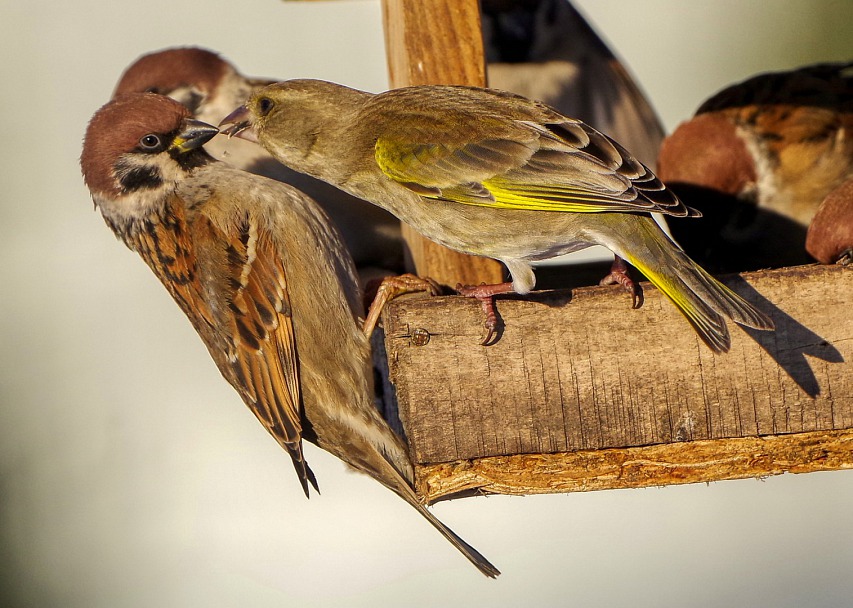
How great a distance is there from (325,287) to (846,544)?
142 inches

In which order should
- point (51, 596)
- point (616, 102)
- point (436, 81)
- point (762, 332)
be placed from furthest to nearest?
point (51, 596) → point (616, 102) → point (436, 81) → point (762, 332)

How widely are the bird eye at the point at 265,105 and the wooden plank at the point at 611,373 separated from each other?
0.68 metres

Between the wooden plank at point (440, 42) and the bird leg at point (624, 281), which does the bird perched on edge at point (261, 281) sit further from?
the bird leg at point (624, 281)

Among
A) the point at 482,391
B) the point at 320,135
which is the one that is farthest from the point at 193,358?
the point at 482,391

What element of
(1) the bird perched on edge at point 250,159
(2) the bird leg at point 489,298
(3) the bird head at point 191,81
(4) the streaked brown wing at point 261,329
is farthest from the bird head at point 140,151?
(2) the bird leg at point 489,298

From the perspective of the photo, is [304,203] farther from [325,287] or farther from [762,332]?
[762,332]

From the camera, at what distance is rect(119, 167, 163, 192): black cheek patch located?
9.04 feet

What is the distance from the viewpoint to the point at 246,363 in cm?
257

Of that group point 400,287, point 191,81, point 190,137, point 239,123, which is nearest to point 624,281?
point 400,287

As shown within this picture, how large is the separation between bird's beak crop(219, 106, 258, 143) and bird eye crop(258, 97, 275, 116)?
4 cm

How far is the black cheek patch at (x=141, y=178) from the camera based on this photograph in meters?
2.75

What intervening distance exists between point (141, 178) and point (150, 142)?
4.3 inches

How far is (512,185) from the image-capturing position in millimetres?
2186

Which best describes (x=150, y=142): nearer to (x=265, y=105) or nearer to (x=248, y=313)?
(x=265, y=105)
